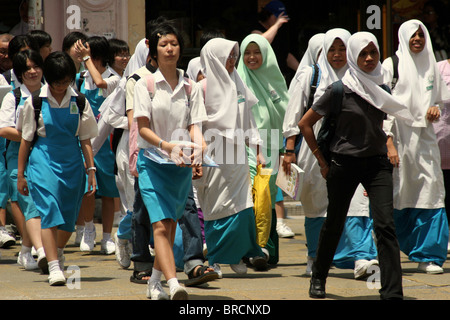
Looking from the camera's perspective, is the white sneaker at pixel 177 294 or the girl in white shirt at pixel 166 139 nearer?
the white sneaker at pixel 177 294

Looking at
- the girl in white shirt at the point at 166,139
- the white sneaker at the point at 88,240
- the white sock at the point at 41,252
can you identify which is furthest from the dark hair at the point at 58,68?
the white sneaker at the point at 88,240

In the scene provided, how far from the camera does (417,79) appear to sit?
301 inches

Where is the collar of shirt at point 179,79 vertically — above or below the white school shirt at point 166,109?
above

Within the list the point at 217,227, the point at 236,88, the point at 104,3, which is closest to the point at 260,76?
the point at 236,88

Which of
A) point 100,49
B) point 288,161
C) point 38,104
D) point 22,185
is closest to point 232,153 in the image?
point 288,161

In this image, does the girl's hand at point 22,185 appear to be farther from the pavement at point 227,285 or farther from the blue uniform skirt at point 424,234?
the blue uniform skirt at point 424,234

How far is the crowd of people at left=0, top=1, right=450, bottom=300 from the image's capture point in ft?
19.9

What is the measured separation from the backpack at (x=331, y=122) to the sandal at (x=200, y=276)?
1182mm

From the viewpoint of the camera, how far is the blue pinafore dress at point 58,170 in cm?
680

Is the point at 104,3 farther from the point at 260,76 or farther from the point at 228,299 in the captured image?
the point at 228,299

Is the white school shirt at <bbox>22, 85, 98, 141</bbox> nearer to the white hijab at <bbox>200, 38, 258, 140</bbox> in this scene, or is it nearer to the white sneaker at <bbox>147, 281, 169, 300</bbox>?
the white hijab at <bbox>200, 38, 258, 140</bbox>

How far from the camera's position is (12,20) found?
12.0 m

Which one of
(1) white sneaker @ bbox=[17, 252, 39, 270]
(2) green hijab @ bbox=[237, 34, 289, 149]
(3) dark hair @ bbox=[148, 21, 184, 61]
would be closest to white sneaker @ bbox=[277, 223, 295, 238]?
(2) green hijab @ bbox=[237, 34, 289, 149]

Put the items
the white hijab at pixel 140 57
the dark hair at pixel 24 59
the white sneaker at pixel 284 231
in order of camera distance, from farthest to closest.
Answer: the white sneaker at pixel 284 231 → the white hijab at pixel 140 57 → the dark hair at pixel 24 59
